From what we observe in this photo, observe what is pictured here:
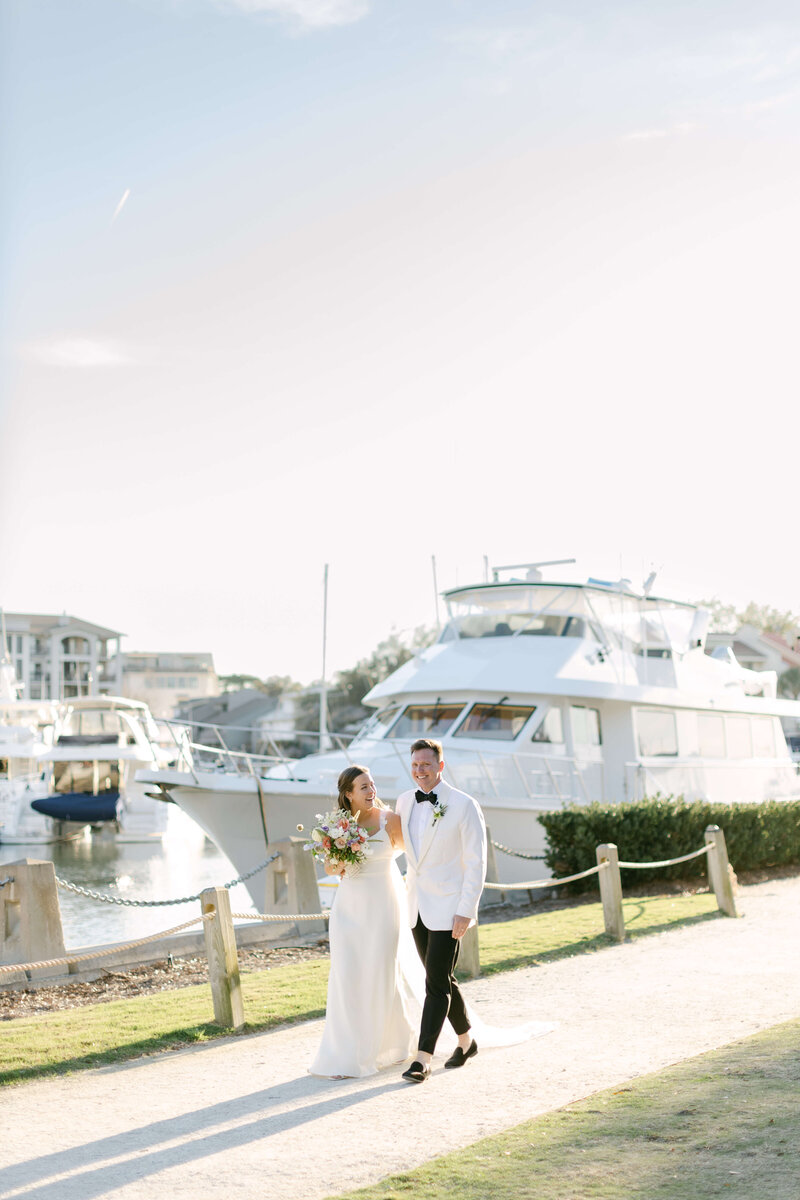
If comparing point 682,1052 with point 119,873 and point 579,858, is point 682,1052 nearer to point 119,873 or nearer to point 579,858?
point 579,858

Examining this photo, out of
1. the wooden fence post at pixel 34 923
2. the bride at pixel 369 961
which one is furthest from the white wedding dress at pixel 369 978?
the wooden fence post at pixel 34 923

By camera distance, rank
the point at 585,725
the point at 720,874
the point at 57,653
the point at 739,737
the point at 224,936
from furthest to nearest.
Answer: the point at 57,653
the point at 739,737
the point at 585,725
the point at 720,874
the point at 224,936

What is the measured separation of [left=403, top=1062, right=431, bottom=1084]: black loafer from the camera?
657cm

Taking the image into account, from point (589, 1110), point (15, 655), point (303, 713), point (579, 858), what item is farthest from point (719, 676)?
point (15, 655)

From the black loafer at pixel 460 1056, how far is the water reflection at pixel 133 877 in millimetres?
9901

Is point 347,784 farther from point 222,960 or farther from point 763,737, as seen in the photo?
point 763,737

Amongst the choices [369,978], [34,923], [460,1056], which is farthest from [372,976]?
[34,923]

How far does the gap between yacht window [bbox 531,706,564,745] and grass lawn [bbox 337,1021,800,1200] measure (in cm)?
1346

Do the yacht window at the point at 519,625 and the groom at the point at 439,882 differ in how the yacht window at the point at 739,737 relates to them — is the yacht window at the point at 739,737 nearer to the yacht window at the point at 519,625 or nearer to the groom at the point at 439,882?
the yacht window at the point at 519,625

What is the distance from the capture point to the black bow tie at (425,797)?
6.89 metres

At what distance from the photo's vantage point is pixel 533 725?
19.6m

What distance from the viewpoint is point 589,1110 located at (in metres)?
5.82

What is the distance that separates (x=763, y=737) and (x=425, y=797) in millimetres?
19559

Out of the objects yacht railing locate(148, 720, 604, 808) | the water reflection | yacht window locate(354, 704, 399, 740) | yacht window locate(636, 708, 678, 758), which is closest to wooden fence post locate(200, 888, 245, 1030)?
the water reflection
